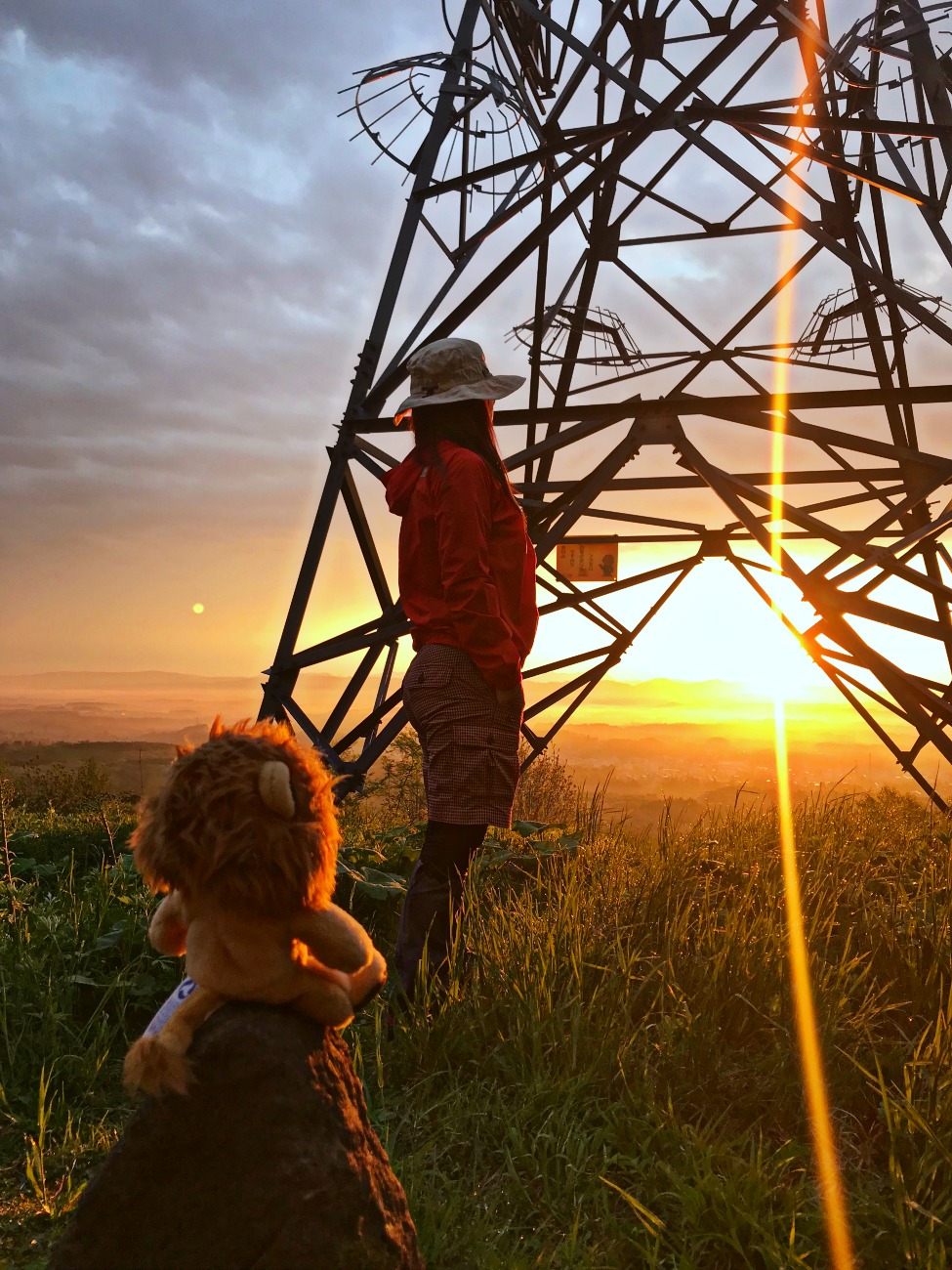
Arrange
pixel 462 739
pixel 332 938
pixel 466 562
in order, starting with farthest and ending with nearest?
1. pixel 462 739
2. pixel 466 562
3. pixel 332 938

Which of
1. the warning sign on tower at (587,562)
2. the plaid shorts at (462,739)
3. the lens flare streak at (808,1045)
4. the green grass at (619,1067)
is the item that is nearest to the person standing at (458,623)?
the plaid shorts at (462,739)

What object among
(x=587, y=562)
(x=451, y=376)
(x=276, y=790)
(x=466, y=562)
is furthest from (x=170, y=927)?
(x=587, y=562)

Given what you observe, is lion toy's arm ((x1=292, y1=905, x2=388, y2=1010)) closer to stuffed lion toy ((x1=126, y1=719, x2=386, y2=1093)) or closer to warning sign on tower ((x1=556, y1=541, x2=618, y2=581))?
stuffed lion toy ((x1=126, y1=719, x2=386, y2=1093))

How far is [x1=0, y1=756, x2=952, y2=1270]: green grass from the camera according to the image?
7.05 ft

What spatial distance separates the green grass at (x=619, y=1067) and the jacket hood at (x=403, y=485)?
1407 mm

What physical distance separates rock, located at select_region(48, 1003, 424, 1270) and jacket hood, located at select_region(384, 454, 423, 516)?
200cm

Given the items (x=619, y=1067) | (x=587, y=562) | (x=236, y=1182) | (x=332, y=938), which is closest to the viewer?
(x=236, y=1182)

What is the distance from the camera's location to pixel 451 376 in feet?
10.5

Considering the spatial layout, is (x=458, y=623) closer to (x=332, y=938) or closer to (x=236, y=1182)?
(x=332, y=938)

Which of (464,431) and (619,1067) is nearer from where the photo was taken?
(619,1067)

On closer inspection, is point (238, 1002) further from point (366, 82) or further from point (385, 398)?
point (366, 82)

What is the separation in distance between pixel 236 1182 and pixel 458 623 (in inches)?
68.6

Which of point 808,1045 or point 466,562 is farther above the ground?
point 466,562

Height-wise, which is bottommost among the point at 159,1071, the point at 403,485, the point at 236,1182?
the point at 236,1182
